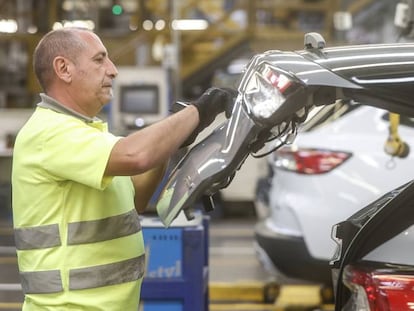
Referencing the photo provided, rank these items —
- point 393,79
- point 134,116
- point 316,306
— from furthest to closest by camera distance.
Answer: point 134,116 → point 316,306 → point 393,79

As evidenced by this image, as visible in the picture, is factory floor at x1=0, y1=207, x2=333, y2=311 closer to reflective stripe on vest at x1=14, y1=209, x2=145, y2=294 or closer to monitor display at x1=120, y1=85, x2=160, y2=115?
reflective stripe on vest at x1=14, y1=209, x2=145, y2=294

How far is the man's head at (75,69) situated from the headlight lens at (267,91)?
1.98 feet

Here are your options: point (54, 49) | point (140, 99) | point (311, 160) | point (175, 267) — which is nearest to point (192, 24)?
point (140, 99)

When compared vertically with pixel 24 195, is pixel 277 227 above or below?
below

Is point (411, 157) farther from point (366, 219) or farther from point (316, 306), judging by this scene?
point (366, 219)

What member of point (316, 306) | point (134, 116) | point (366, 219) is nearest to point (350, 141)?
point (316, 306)

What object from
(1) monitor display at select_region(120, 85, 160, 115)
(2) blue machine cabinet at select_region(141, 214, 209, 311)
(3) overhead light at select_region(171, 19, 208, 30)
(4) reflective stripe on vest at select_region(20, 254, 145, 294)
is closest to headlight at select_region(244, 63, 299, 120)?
(4) reflective stripe on vest at select_region(20, 254, 145, 294)

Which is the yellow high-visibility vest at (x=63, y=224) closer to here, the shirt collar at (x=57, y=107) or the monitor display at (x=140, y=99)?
the shirt collar at (x=57, y=107)

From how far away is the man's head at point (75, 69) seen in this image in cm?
283

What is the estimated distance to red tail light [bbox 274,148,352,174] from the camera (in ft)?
18.5

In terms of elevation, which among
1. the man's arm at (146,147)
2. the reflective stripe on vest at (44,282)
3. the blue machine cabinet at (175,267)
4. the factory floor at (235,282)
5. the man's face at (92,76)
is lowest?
the factory floor at (235,282)

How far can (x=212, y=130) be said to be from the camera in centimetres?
269

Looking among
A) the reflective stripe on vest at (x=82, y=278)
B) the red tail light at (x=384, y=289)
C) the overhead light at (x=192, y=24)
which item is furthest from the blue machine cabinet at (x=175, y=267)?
the overhead light at (x=192, y=24)

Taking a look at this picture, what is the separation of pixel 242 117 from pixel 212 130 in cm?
23
